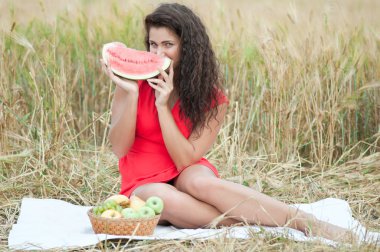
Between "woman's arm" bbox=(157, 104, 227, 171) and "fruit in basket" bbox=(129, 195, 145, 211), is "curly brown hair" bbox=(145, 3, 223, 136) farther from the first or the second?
"fruit in basket" bbox=(129, 195, 145, 211)

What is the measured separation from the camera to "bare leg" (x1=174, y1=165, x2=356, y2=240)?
3.90 m

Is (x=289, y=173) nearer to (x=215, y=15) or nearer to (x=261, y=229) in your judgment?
(x=261, y=229)

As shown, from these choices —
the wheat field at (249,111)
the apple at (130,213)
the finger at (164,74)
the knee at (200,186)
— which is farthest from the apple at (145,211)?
the wheat field at (249,111)

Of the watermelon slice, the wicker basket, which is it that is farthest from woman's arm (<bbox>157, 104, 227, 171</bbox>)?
the wicker basket

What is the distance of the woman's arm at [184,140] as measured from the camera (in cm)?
399

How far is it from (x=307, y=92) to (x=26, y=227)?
2.38 m

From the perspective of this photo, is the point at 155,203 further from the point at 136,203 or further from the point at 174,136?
the point at 174,136

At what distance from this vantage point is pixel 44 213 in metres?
4.32

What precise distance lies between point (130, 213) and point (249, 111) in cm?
206

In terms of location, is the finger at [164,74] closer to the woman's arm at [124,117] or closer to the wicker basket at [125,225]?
the woman's arm at [124,117]

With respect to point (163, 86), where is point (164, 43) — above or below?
above

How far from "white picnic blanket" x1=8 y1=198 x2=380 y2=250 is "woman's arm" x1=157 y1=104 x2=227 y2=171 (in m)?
0.40

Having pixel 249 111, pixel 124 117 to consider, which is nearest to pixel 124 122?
pixel 124 117

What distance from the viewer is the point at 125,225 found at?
146 inches
